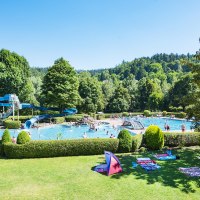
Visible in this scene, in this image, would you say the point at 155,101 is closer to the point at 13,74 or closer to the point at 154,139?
the point at 13,74

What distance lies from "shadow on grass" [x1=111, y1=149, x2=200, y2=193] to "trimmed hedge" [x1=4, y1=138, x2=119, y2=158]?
1.42m

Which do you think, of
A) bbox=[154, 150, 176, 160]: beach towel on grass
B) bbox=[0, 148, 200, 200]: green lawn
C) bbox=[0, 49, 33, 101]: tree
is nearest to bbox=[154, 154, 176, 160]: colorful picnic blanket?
bbox=[154, 150, 176, 160]: beach towel on grass

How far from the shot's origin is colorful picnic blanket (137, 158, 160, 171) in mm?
13378

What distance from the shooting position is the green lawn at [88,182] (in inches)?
393

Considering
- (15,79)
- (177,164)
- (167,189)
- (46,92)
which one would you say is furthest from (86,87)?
(167,189)

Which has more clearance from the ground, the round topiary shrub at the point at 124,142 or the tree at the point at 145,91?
the tree at the point at 145,91

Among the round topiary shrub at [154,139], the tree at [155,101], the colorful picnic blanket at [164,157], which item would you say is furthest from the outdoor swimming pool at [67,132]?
the tree at [155,101]

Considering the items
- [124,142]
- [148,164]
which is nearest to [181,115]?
[124,142]

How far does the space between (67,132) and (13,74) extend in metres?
18.3

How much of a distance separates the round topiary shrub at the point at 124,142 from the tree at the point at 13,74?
3307 cm

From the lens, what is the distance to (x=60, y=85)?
43594mm

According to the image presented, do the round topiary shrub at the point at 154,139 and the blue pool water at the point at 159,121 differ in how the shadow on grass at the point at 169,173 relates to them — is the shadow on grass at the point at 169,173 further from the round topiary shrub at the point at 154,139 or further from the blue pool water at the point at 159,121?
the blue pool water at the point at 159,121

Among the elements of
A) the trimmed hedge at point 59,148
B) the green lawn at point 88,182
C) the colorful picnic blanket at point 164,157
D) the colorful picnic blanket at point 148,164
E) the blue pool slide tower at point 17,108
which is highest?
the blue pool slide tower at point 17,108

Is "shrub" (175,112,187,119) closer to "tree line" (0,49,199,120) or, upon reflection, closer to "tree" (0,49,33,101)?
"tree line" (0,49,199,120)
